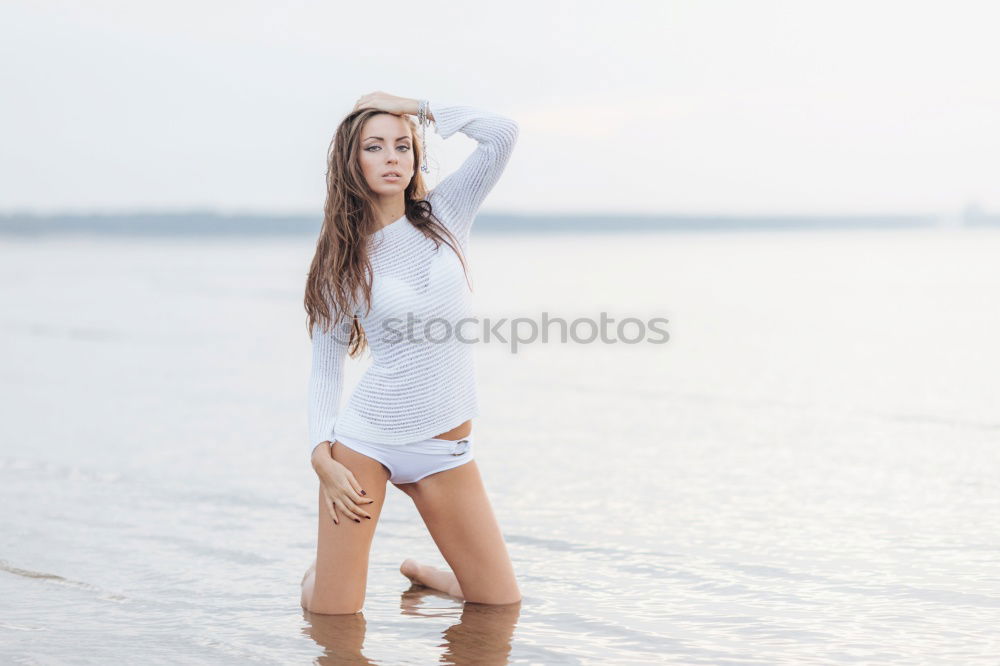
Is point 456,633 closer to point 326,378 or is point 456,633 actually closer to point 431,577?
point 431,577

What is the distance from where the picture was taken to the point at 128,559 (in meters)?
5.77

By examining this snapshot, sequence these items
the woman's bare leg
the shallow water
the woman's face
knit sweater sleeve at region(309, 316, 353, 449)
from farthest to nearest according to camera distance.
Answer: the woman's bare leg < the shallow water < knit sweater sleeve at region(309, 316, 353, 449) < the woman's face

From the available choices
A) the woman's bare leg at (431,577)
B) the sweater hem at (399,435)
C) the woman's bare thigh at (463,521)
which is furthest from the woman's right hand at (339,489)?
the woman's bare leg at (431,577)

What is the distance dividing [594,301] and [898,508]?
60.3 ft

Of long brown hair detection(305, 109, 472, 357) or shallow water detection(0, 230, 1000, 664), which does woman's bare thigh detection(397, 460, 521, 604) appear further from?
long brown hair detection(305, 109, 472, 357)

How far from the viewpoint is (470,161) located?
446 centimetres

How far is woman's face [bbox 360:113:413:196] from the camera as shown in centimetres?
429

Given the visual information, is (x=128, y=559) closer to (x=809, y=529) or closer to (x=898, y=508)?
(x=809, y=529)

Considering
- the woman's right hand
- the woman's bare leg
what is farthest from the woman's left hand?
the woman's bare leg

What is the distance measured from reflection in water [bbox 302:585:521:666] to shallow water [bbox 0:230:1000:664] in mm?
17

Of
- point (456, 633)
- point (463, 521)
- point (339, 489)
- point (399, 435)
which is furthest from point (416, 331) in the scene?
point (456, 633)

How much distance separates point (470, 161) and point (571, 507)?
9.57 feet

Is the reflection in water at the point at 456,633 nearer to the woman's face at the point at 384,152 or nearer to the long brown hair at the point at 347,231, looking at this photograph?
the long brown hair at the point at 347,231

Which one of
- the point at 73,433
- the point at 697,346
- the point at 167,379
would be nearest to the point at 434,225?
the point at 73,433
